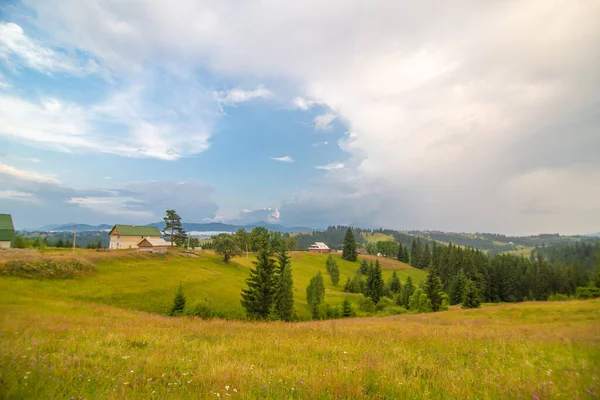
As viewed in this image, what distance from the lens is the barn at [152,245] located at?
79.0 meters

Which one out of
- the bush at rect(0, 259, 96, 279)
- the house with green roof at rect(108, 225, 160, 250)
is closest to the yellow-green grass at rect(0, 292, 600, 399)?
the bush at rect(0, 259, 96, 279)

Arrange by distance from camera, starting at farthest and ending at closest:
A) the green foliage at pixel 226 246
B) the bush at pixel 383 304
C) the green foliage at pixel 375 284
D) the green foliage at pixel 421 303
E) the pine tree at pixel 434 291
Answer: the green foliage at pixel 226 246
the green foliage at pixel 375 284
the bush at pixel 383 304
the pine tree at pixel 434 291
the green foliage at pixel 421 303

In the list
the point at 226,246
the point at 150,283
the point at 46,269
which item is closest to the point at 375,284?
the point at 226,246

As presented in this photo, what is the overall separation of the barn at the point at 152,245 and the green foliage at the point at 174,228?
36.8 ft

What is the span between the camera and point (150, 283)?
52.2 metres

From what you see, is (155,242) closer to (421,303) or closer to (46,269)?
(46,269)

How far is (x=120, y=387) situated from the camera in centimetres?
425

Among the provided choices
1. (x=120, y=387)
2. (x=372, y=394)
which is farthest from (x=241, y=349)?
(x=372, y=394)

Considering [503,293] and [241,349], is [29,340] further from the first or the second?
[503,293]

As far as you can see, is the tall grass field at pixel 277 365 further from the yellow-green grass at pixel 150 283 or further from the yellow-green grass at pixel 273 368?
the yellow-green grass at pixel 150 283

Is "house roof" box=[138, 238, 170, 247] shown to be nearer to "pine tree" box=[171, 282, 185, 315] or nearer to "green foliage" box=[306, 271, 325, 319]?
"green foliage" box=[306, 271, 325, 319]

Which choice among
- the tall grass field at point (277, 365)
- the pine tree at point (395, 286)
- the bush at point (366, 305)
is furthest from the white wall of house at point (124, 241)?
the tall grass field at point (277, 365)

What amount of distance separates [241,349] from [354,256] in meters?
152

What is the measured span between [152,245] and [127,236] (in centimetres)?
1897
